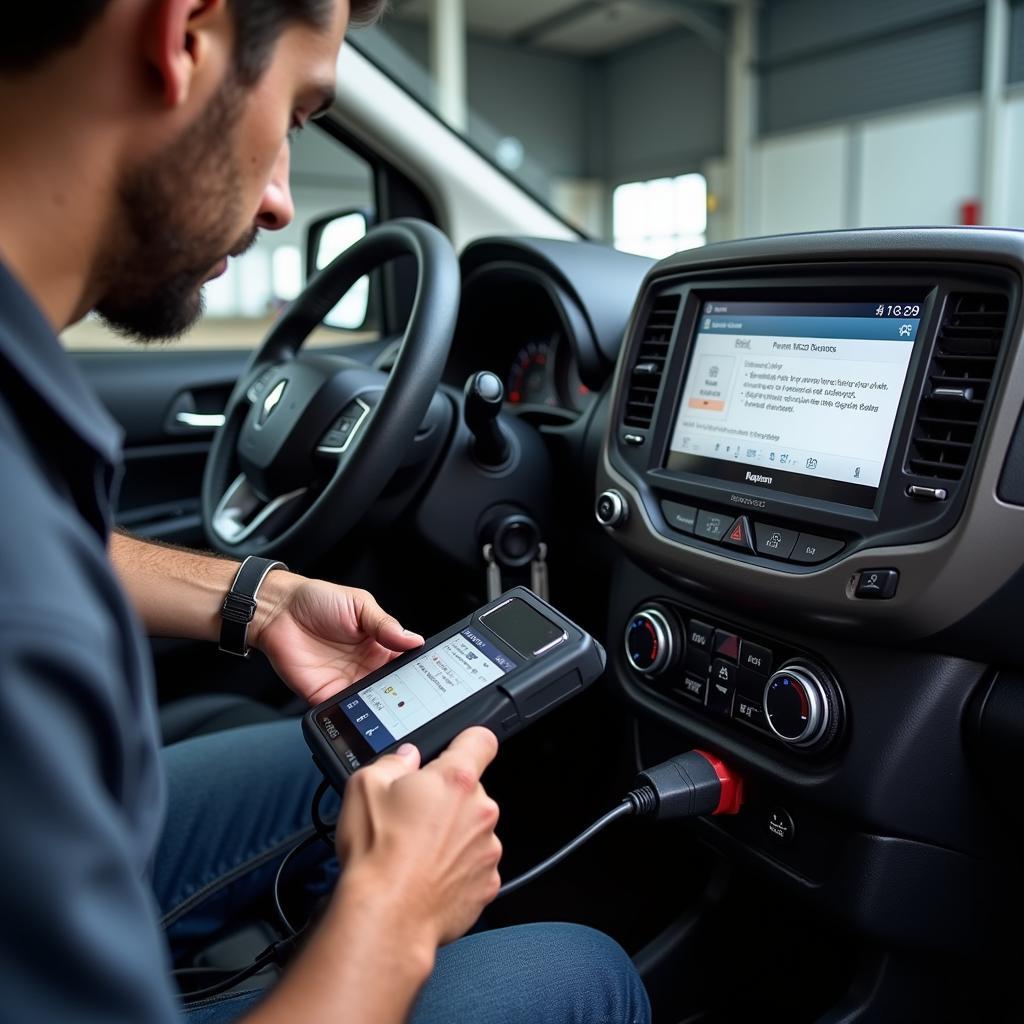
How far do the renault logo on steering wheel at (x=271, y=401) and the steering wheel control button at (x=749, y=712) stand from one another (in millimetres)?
714

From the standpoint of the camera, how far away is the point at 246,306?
6.94 meters

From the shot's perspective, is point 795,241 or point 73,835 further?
point 795,241

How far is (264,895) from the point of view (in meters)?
1.07

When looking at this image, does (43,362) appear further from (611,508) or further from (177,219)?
(611,508)

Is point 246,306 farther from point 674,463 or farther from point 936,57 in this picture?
point 674,463

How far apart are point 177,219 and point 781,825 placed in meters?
0.73

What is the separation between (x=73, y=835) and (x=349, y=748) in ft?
1.33

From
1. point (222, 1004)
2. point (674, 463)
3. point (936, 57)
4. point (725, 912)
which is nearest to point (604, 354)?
point (674, 463)

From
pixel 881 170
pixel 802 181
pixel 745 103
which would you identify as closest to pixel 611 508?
pixel 881 170

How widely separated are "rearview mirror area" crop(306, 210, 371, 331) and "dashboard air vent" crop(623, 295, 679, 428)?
0.88 metres

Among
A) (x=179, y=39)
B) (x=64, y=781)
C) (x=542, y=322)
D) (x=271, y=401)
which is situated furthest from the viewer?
(x=542, y=322)

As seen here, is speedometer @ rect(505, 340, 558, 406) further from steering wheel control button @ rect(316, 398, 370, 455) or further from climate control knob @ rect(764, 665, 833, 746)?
climate control knob @ rect(764, 665, 833, 746)

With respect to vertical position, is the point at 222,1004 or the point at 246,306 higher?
the point at 246,306

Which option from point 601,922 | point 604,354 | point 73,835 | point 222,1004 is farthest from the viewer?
point 604,354
